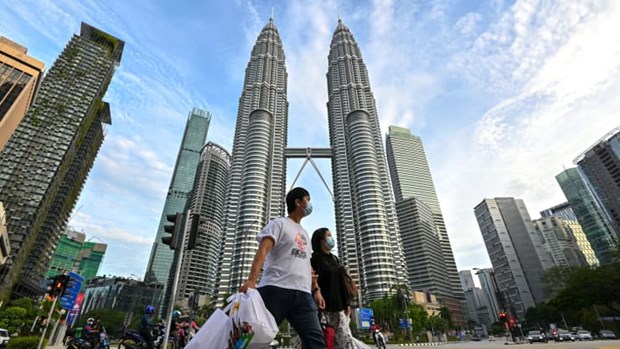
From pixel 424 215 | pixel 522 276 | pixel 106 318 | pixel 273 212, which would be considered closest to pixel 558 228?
pixel 522 276

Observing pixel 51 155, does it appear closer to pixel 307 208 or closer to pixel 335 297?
pixel 335 297

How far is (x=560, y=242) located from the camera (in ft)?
314

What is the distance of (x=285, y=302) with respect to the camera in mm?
2396

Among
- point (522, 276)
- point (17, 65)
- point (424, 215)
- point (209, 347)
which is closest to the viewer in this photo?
point (209, 347)

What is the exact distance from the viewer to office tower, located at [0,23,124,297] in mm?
60969

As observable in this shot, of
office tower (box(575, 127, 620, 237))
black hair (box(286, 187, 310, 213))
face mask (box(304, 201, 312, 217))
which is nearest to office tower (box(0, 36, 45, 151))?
black hair (box(286, 187, 310, 213))

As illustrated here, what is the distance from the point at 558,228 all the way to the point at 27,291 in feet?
510

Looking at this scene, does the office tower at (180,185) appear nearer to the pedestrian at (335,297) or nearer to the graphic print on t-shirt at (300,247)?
the pedestrian at (335,297)

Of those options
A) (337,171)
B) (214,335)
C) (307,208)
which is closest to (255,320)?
(214,335)

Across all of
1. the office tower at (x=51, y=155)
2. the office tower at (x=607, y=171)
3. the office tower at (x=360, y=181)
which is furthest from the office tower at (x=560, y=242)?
the office tower at (x=51, y=155)

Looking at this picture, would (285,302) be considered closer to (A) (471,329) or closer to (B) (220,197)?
(A) (471,329)

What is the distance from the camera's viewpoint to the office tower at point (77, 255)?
110 metres

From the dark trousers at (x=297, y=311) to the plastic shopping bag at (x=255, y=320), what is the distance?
0.33 m

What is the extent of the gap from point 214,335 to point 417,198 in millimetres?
134409
